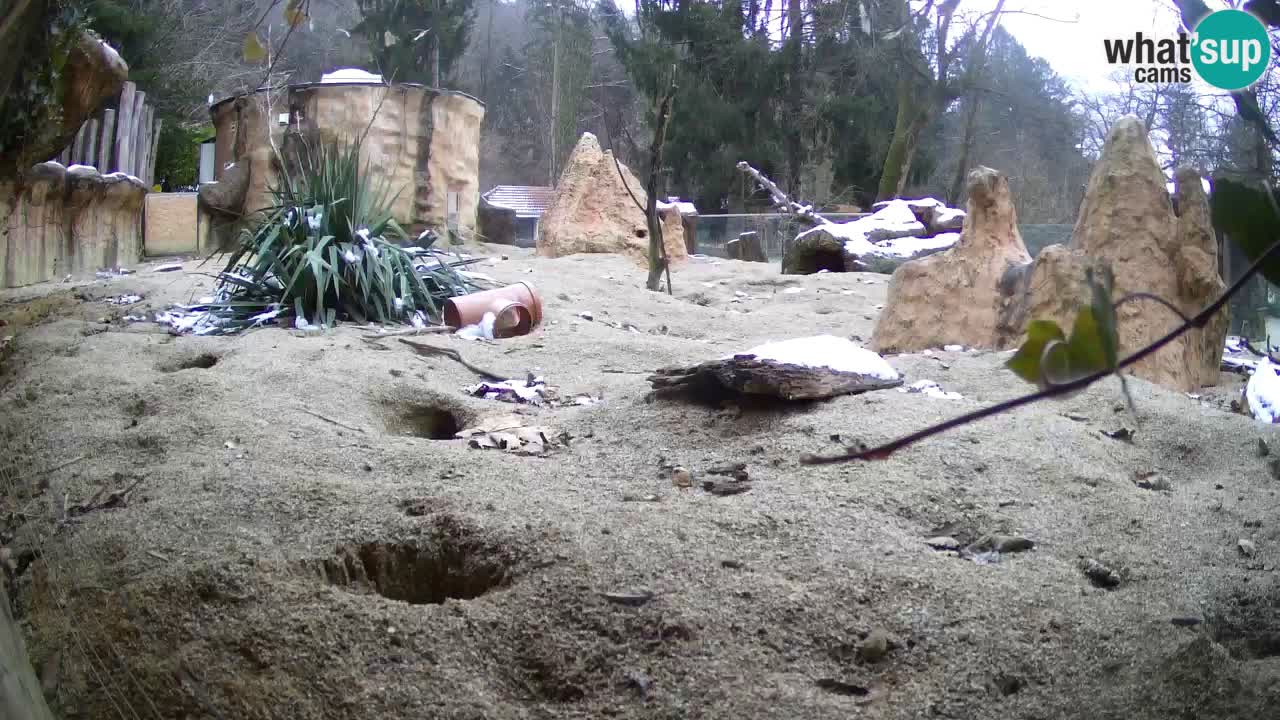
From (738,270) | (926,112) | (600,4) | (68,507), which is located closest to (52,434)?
(68,507)

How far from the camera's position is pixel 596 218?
32.9 feet

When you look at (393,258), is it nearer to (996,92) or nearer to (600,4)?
(996,92)

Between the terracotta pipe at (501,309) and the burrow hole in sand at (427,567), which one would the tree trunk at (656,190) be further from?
the burrow hole in sand at (427,567)

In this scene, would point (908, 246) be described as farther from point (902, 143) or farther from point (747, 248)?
point (902, 143)

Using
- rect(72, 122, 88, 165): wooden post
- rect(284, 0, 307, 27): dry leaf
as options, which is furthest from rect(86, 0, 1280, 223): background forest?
rect(284, 0, 307, 27): dry leaf

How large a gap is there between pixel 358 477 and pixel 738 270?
23.2 ft

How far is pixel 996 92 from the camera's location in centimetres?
1168

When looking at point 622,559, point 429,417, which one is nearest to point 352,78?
point 429,417

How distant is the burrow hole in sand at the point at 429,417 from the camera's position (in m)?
3.30

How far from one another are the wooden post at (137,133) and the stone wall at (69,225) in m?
0.32

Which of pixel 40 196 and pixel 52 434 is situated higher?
pixel 40 196

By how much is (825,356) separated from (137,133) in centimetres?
815

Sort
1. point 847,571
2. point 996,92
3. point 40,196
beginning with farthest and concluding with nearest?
point 996,92, point 40,196, point 847,571

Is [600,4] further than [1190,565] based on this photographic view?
Yes
